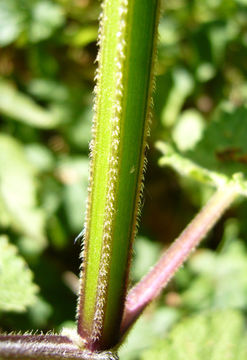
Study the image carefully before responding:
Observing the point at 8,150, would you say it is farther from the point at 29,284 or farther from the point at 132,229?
the point at 132,229

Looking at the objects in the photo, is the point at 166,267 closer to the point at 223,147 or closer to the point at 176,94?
the point at 223,147

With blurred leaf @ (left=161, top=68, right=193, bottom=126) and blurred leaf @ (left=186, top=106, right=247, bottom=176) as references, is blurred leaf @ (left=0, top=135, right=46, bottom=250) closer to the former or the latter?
blurred leaf @ (left=186, top=106, right=247, bottom=176)

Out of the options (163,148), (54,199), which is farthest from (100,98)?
(54,199)

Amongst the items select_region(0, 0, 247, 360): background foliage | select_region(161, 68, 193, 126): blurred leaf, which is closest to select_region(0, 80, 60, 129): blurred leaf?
select_region(0, 0, 247, 360): background foliage

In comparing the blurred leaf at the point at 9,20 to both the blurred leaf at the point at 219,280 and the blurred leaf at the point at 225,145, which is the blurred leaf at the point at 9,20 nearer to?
the blurred leaf at the point at 225,145

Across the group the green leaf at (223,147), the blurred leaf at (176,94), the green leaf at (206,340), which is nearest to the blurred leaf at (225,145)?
the green leaf at (223,147)

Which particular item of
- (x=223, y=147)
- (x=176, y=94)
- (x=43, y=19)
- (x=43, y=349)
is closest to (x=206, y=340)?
(x=223, y=147)
